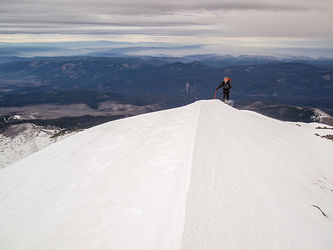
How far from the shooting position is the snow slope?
9.08 metres

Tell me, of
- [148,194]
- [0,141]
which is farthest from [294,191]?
[0,141]

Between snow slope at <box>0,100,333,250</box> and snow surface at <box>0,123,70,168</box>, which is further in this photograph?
snow surface at <box>0,123,70,168</box>

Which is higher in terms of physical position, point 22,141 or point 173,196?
point 173,196

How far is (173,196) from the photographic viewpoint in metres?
10.2

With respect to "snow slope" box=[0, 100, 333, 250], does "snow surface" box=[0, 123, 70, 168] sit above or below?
below

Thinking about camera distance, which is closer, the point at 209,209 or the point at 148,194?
the point at 209,209

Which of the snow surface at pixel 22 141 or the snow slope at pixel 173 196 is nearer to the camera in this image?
the snow slope at pixel 173 196

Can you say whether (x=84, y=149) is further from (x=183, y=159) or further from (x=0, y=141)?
(x=0, y=141)

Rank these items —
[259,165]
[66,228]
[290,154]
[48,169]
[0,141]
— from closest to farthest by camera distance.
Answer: [66,228] < [259,165] < [48,169] < [290,154] < [0,141]

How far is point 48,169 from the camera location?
16.3 m

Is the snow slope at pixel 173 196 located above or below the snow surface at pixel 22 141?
above

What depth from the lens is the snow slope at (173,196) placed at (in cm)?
908

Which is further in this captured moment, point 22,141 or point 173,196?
point 22,141

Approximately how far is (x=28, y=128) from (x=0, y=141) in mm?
20687
